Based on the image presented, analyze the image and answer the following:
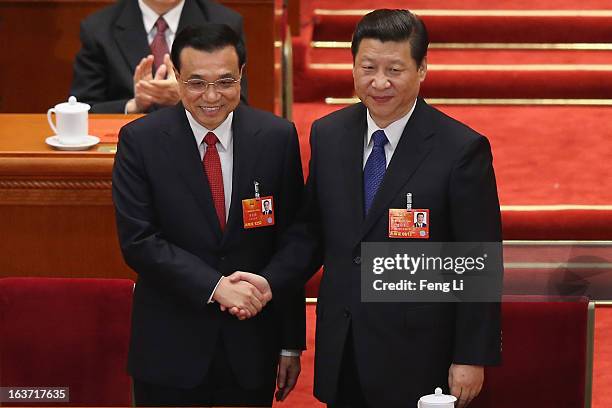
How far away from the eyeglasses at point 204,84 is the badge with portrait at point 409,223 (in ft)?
0.88

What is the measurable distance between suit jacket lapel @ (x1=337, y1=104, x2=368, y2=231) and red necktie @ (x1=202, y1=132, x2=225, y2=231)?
0.55 ft

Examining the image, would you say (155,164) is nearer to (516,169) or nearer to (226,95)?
(226,95)

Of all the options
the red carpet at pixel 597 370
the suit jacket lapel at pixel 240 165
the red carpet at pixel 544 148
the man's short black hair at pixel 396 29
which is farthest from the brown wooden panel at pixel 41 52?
the man's short black hair at pixel 396 29

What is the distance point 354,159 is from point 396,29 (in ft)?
0.59

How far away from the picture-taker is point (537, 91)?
10.7ft

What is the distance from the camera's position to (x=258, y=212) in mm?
1645

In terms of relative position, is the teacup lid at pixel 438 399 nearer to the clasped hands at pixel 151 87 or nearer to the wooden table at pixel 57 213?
the wooden table at pixel 57 213

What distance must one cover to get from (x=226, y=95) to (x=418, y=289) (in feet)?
1.16

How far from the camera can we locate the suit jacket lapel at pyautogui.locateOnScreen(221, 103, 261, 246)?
1.64 metres

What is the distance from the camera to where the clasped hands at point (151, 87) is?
7.20 feet

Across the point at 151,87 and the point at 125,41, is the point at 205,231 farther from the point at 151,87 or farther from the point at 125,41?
the point at 125,41

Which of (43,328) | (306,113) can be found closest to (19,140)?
(43,328)

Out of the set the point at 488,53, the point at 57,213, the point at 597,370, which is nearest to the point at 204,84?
the point at 57,213

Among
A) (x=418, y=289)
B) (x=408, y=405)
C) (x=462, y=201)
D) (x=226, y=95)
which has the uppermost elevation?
(x=226, y=95)
